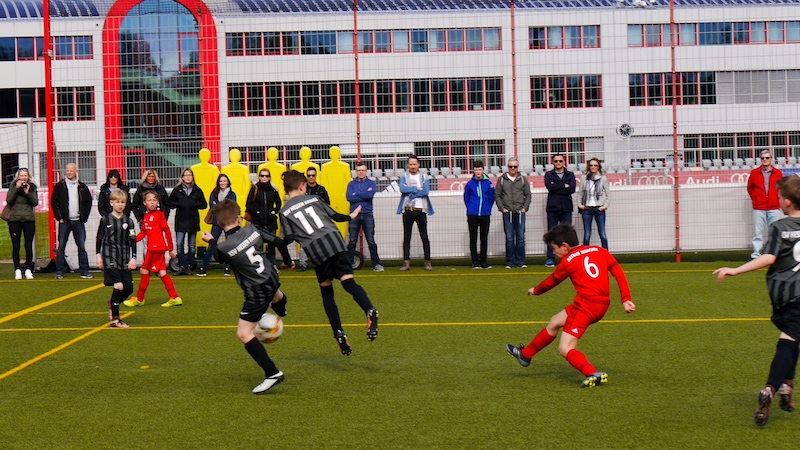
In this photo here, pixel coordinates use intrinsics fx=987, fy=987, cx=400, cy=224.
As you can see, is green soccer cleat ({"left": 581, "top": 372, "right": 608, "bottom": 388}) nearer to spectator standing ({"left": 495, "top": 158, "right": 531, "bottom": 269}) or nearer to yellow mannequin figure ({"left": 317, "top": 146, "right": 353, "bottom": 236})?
spectator standing ({"left": 495, "top": 158, "right": 531, "bottom": 269})

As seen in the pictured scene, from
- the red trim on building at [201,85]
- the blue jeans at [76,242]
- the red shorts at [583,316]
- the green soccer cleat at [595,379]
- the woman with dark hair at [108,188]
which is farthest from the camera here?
the red trim on building at [201,85]

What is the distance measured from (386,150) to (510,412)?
1241cm

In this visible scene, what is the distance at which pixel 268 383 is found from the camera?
284 inches

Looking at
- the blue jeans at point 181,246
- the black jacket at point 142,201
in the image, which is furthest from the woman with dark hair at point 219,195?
the black jacket at point 142,201

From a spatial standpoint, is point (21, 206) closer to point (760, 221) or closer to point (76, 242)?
point (76, 242)

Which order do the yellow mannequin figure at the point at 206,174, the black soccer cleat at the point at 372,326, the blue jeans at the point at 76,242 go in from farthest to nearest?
1. the yellow mannequin figure at the point at 206,174
2. the blue jeans at the point at 76,242
3. the black soccer cleat at the point at 372,326

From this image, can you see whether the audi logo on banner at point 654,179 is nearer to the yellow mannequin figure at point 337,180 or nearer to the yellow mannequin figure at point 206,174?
the yellow mannequin figure at point 337,180

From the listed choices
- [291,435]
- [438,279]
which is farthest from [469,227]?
[291,435]

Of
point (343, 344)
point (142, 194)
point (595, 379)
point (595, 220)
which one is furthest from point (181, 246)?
point (595, 379)

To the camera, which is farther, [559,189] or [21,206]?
[559,189]

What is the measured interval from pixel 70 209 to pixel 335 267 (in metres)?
9.48

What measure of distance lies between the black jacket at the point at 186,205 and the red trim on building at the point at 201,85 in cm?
151

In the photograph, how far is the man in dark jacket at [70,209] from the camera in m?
16.2

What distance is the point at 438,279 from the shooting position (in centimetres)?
1528
